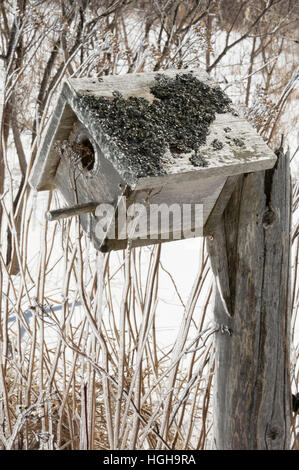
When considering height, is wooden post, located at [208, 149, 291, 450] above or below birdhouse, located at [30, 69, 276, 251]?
below

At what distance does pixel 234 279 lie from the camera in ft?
3.46

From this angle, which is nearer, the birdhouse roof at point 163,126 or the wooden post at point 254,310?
the birdhouse roof at point 163,126

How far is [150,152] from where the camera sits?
0.93 m

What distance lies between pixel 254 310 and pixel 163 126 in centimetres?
35

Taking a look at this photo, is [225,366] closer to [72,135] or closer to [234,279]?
[234,279]

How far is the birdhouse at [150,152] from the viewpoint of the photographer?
94cm

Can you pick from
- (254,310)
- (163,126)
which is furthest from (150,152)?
(254,310)

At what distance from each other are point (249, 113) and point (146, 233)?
459 mm

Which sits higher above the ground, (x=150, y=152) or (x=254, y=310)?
(x=150, y=152)

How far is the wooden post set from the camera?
1024 mm

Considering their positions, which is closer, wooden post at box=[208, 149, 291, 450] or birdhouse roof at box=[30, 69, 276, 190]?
birdhouse roof at box=[30, 69, 276, 190]

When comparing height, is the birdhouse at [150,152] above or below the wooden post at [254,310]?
above

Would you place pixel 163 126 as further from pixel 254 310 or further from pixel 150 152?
pixel 254 310
